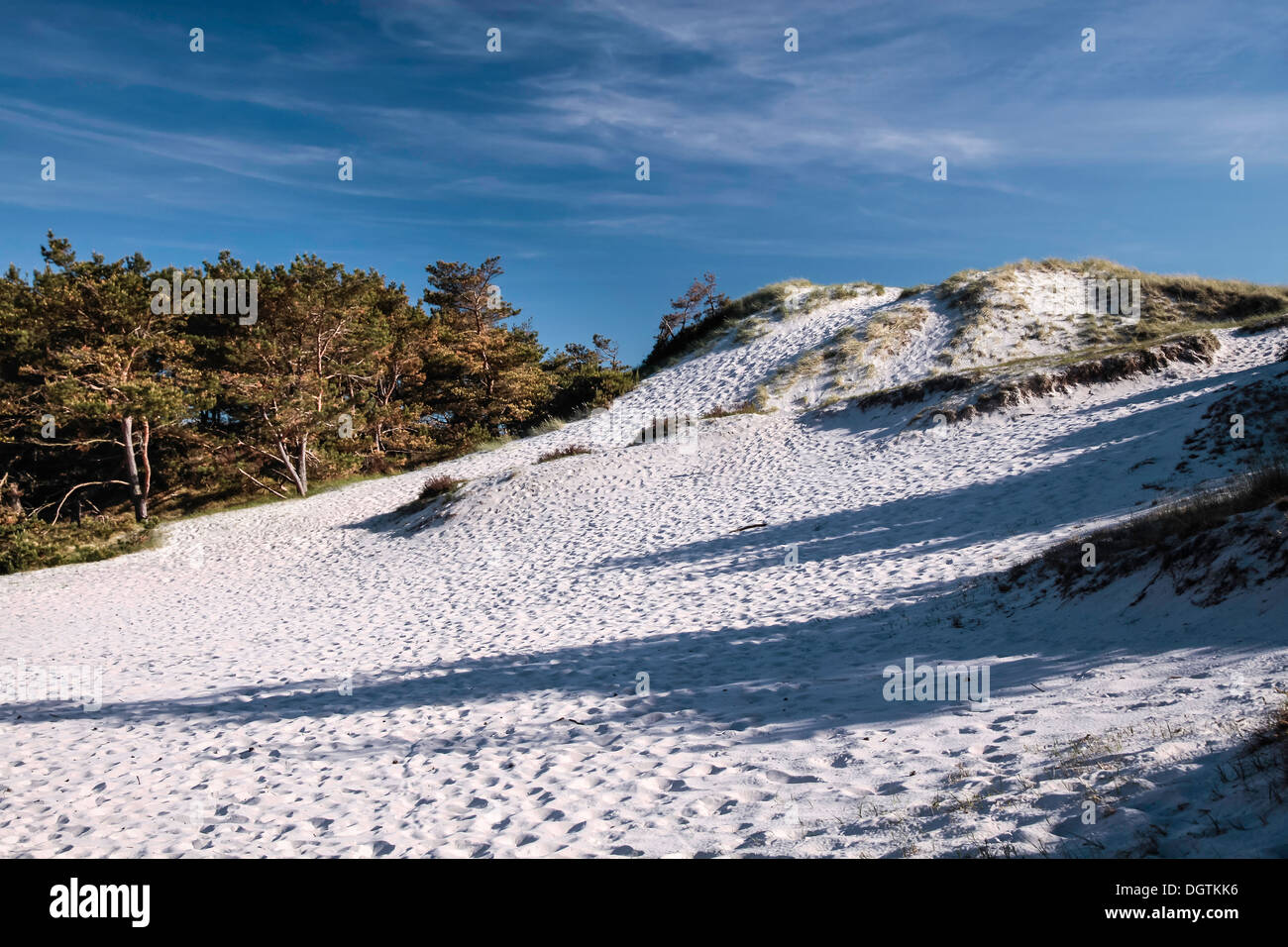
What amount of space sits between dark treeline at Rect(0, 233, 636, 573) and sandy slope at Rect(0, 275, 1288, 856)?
383 inches

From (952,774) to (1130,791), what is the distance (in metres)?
1.07

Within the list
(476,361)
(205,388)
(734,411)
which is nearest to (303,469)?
(205,388)

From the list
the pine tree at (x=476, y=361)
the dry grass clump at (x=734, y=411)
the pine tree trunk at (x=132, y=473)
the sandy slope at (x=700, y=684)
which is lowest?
the sandy slope at (x=700, y=684)

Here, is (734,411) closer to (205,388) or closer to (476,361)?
(476,361)

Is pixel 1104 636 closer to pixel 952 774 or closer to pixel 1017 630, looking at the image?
pixel 1017 630

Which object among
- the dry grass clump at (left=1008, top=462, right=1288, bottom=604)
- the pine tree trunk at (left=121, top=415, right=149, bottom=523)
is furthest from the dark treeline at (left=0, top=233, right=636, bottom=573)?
the dry grass clump at (left=1008, top=462, right=1288, bottom=604)

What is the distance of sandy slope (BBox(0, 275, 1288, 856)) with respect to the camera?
4.35m

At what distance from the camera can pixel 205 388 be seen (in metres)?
29.6

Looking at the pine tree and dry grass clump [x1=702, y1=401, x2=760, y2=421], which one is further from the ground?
the pine tree

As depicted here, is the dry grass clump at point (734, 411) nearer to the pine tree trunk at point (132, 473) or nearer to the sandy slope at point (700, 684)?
the sandy slope at point (700, 684)

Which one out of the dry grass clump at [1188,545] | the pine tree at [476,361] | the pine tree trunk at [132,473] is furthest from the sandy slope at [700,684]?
the pine tree at [476,361]

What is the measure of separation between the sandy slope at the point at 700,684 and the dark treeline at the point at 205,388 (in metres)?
9.72

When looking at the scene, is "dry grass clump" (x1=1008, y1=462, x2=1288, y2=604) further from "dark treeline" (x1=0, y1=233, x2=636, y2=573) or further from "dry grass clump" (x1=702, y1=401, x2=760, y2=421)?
"dark treeline" (x1=0, y1=233, x2=636, y2=573)

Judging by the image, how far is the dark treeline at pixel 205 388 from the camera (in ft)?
86.7
